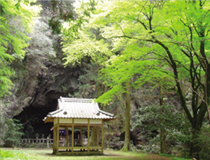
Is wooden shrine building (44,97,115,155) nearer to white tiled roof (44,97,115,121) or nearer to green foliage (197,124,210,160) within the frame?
white tiled roof (44,97,115,121)

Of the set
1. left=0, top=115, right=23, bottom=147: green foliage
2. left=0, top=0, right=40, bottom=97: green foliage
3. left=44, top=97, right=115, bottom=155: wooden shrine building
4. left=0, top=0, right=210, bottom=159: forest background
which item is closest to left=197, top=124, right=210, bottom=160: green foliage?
left=0, top=0, right=210, bottom=159: forest background

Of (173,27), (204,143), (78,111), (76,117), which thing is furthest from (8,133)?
(173,27)

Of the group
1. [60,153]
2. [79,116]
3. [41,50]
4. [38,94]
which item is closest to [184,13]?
[79,116]

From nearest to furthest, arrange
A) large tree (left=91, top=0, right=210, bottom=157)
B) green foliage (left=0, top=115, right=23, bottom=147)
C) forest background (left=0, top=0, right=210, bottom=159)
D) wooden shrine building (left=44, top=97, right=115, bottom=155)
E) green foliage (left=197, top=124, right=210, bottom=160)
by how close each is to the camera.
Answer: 1. large tree (left=91, top=0, right=210, bottom=157)
2. forest background (left=0, top=0, right=210, bottom=159)
3. green foliage (left=197, top=124, right=210, bottom=160)
4. wooden shrine building (left=44, top=97, right=115, bottom=155)
5. green foliage (left=0, top=115, right=23, bottom=147)

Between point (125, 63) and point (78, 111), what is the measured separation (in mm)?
4666

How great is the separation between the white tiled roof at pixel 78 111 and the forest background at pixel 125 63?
1129 mm

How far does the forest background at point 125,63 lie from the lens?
23.3 feet

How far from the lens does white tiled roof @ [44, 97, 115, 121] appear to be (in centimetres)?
1112

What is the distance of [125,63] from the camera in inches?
338

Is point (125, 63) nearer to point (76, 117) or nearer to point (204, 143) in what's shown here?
point (76, 117)

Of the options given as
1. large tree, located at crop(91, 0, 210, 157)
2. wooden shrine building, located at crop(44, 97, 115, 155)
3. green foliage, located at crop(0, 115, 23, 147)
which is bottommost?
green foliage, located at crop(0, 115, 23, 147)

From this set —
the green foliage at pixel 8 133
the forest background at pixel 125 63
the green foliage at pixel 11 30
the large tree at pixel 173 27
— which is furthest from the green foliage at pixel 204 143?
the green foliage at pixel 8 133

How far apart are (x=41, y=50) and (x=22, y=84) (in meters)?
3.80

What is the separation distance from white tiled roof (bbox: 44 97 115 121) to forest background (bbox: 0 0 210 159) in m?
1.13
